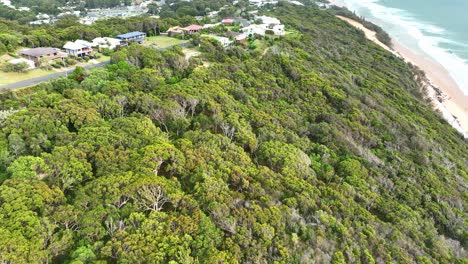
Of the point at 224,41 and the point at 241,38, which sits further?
the point at 241,38

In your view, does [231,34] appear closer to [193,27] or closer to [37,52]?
[193,27]

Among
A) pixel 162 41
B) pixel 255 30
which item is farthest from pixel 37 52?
pixel 255 30

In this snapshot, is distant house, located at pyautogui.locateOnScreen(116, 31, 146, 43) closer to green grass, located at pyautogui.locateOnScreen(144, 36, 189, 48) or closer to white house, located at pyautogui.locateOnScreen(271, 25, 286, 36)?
green grass, located at pyautogui.locateOnScreen(144, 36, 189, 48)

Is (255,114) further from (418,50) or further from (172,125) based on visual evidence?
(418,50)

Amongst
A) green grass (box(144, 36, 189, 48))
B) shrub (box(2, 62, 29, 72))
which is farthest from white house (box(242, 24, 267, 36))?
shrub (box(2, 62, 29, 72))

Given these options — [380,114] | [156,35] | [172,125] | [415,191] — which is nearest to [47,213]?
[172,125]

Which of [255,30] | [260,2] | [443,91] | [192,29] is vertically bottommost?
[260,2]

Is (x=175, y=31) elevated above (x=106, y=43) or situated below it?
below
